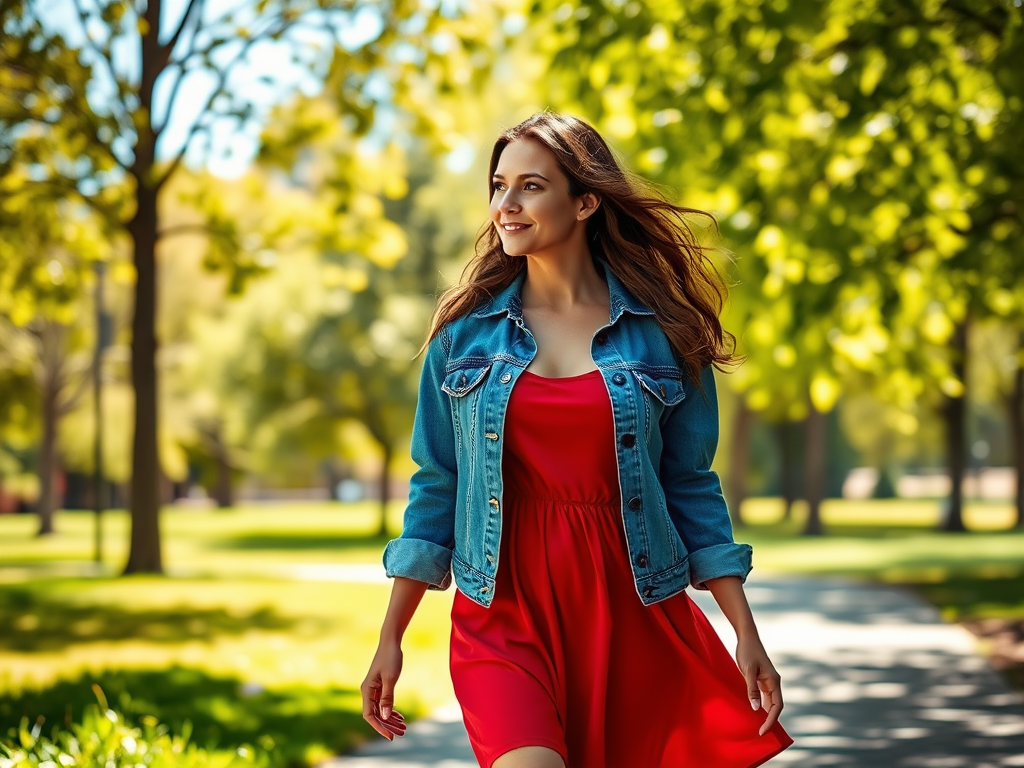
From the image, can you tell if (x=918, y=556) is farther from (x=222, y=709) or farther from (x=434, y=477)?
(x=434, y=477)

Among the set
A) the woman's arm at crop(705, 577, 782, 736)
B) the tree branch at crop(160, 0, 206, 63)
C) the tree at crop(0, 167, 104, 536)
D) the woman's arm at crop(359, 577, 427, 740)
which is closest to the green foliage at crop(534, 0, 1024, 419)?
the woman's arm at crop(705, 577, 782, 736)

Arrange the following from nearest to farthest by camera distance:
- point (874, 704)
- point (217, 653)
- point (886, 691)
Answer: point (874, 704) → point (886, 691) → point (217, 653)

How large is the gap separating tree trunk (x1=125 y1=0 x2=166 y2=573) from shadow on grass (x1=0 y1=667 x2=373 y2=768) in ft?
25.9

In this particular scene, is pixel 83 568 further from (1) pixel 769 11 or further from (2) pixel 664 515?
(2) pixel 664 515

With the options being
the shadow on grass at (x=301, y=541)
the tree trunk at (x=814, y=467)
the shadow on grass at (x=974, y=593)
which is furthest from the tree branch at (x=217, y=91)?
the tree trunk at (x=814, y=467)

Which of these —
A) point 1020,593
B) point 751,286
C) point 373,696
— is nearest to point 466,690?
point 373,696

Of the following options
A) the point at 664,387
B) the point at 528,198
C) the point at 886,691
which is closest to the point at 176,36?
the point at 886,691

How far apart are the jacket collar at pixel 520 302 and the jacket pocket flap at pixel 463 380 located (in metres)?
0.19

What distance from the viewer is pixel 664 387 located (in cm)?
340

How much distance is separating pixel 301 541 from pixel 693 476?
33.0m

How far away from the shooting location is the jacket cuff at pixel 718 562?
3.35m

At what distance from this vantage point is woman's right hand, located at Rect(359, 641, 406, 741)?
3.30 meters

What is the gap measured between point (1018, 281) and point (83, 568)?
675 inches

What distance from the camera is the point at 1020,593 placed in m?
16.2
